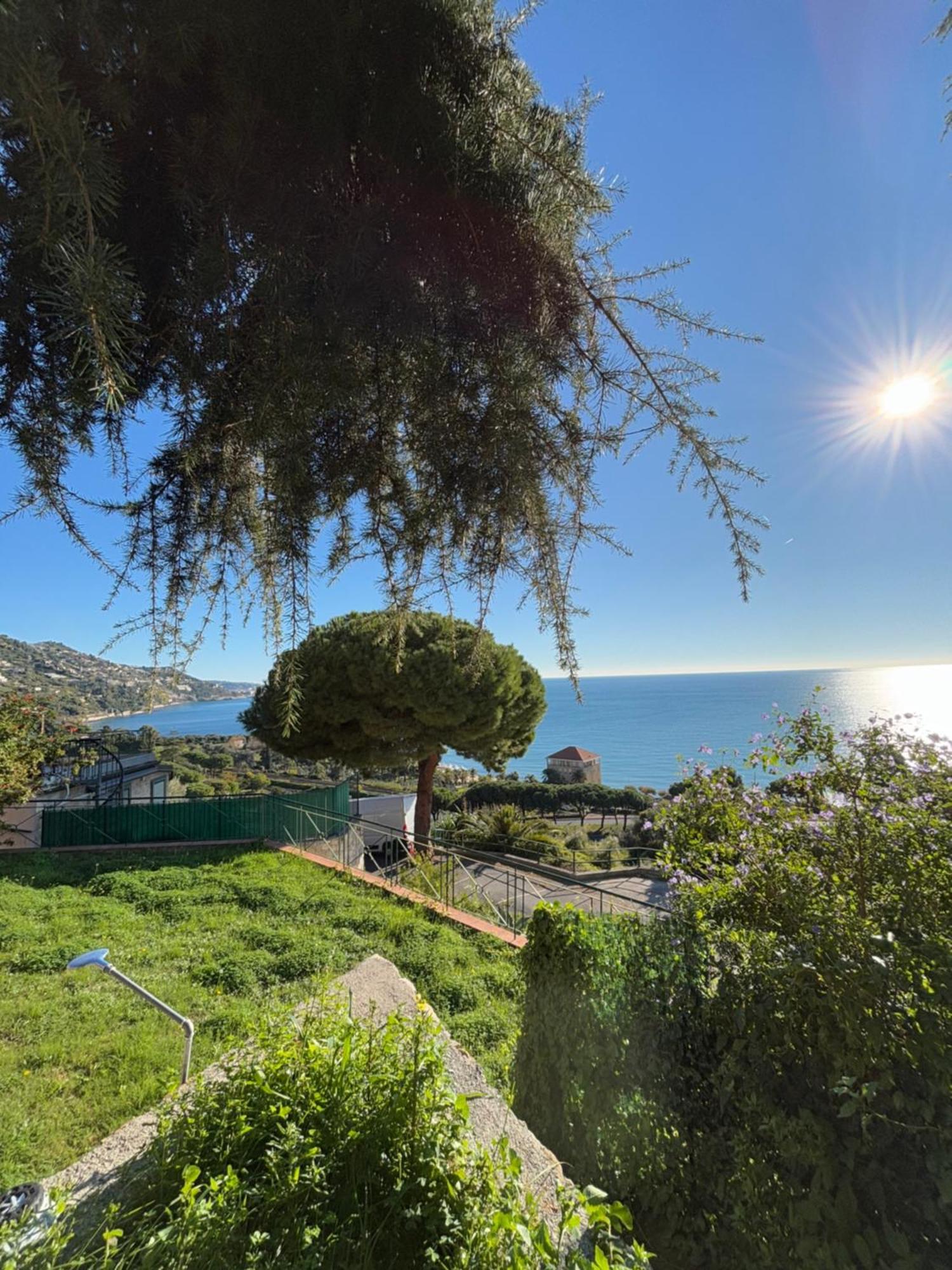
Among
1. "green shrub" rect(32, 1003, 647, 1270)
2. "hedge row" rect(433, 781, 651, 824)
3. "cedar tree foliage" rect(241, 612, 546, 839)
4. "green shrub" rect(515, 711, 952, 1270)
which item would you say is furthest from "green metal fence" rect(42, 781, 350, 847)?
"hedge row" rect(433, 781, 651, 824)

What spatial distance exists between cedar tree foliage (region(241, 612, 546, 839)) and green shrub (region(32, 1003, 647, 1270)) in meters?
7.34

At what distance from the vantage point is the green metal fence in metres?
9.13

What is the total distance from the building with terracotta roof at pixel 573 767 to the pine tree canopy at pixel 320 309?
3544 cm

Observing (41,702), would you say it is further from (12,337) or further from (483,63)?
(483,63)

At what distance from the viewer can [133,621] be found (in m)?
1.02

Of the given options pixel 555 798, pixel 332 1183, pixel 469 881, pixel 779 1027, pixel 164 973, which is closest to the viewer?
pixel 332 1183

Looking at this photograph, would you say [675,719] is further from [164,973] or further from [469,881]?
[164,973]

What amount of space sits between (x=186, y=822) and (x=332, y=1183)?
9.61 meters

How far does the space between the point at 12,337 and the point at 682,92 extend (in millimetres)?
1591

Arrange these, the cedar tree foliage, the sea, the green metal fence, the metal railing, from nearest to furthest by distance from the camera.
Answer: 1. the sea
2. the metal railing
3. the green metal fence
4. the cedar tree foliage

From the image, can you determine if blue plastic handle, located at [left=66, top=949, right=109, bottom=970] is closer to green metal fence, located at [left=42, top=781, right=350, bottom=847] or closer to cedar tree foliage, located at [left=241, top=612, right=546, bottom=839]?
cedar tree foliage, located at [left=241, top=612, right=546, bottom=839]

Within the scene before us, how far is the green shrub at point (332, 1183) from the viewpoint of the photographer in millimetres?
923

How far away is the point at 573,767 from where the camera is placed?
115 ft

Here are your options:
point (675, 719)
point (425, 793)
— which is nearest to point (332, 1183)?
point (425, 793)
